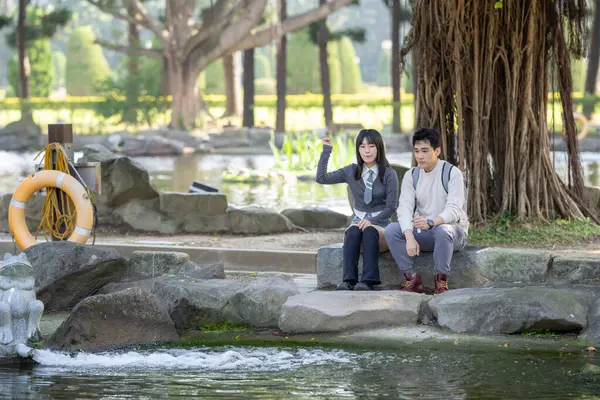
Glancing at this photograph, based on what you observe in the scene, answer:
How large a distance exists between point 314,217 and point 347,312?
442 cm

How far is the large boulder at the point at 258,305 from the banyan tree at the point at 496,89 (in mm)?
3030

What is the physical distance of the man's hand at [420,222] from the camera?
24.5 feet

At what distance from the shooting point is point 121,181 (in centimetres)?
1130

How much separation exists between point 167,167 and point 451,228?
16.3 meters

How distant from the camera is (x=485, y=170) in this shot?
32.0ft

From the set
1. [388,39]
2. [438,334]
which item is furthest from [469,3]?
[388,39]

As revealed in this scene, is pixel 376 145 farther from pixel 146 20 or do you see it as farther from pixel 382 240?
pixel 146 20

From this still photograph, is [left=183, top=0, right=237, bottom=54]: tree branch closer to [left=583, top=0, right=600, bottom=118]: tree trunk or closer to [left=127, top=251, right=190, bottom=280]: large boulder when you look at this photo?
[left=583, top=0, right=600, bottom=118]: tree trunk

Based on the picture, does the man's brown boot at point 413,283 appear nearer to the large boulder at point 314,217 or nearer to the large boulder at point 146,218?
the large boulder at point 314,217

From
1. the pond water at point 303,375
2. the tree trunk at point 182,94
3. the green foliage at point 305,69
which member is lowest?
the pond water at point 303,375

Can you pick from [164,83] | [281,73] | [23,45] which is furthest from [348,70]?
[23,45]

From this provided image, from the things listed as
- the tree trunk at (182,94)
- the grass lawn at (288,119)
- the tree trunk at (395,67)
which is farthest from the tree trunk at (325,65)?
the tree trunk at (182,94)

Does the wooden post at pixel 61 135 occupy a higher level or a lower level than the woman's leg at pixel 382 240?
higher

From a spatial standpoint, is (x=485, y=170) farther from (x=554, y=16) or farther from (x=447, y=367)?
(x=447, y=367)
